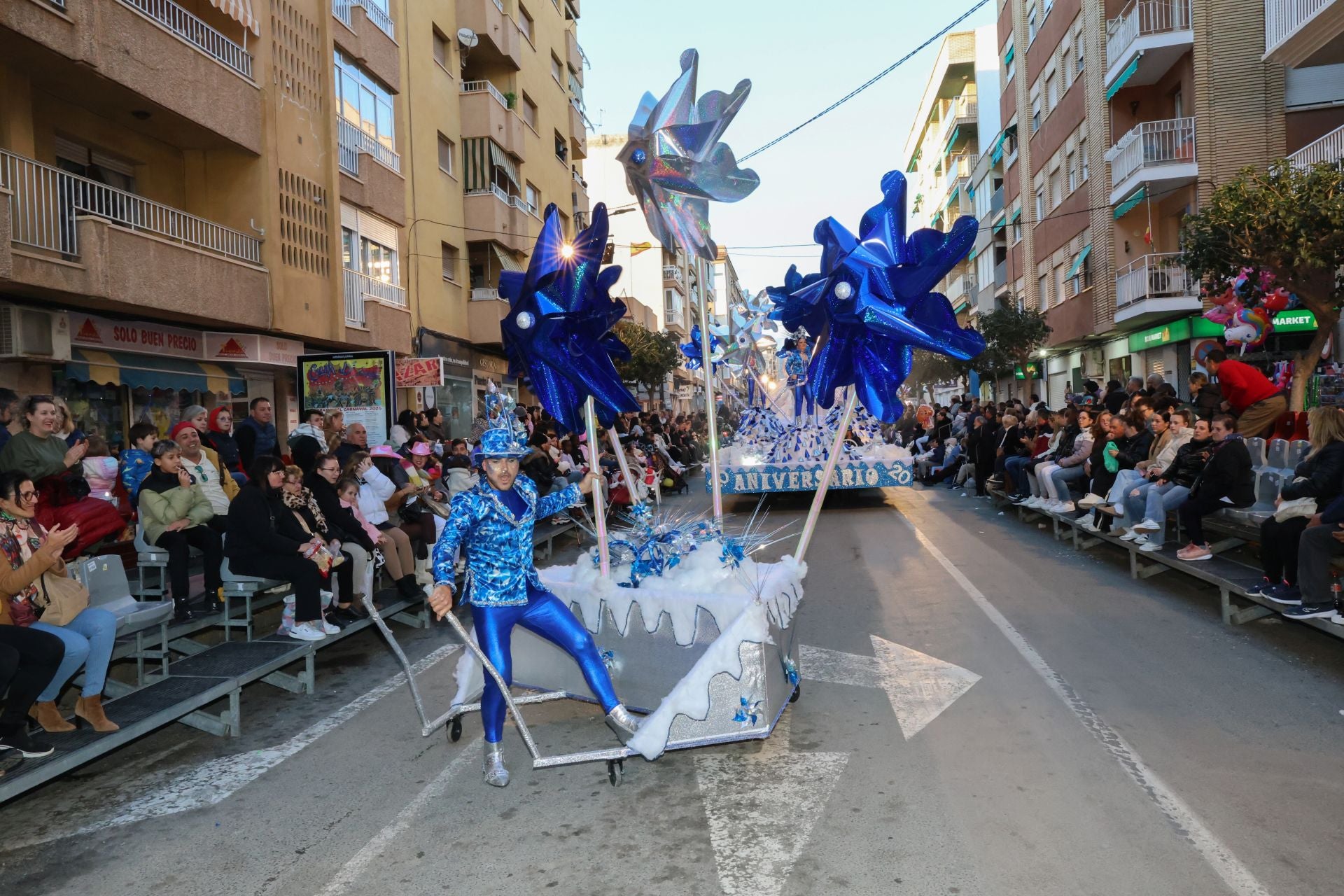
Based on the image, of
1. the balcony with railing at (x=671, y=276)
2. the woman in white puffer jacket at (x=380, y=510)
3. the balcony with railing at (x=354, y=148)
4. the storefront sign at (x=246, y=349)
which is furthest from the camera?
the balcony with railing at (x=671, y=276)

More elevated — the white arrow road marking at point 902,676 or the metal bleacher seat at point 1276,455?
the metal bleacher seat at point 1276,455

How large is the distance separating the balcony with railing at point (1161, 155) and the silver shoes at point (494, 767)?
75.4 ft

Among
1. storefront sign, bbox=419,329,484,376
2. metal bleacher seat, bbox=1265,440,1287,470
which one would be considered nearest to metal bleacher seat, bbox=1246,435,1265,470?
metal bleacher seat, bbox=1265,440,1287,470

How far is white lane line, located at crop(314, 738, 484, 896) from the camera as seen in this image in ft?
12.0

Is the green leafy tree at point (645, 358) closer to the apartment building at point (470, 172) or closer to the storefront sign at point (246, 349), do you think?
the apartment building at point (470, 172)

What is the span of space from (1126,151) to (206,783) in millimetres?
25276

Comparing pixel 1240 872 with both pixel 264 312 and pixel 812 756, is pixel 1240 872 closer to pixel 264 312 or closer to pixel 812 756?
pixel 812 756

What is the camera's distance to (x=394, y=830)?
163 inches

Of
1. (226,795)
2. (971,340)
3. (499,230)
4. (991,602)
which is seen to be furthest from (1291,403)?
(499,230)

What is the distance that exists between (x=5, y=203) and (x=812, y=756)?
10409 millimetres

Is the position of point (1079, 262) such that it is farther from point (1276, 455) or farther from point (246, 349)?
point (246, 349)

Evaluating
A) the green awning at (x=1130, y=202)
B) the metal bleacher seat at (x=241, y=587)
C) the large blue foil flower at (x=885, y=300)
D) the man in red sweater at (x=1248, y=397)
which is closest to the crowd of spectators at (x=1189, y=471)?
the man in red sweater at (x=1248, y=397)

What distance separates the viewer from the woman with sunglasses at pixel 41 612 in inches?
190

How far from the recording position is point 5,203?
10.3 m
